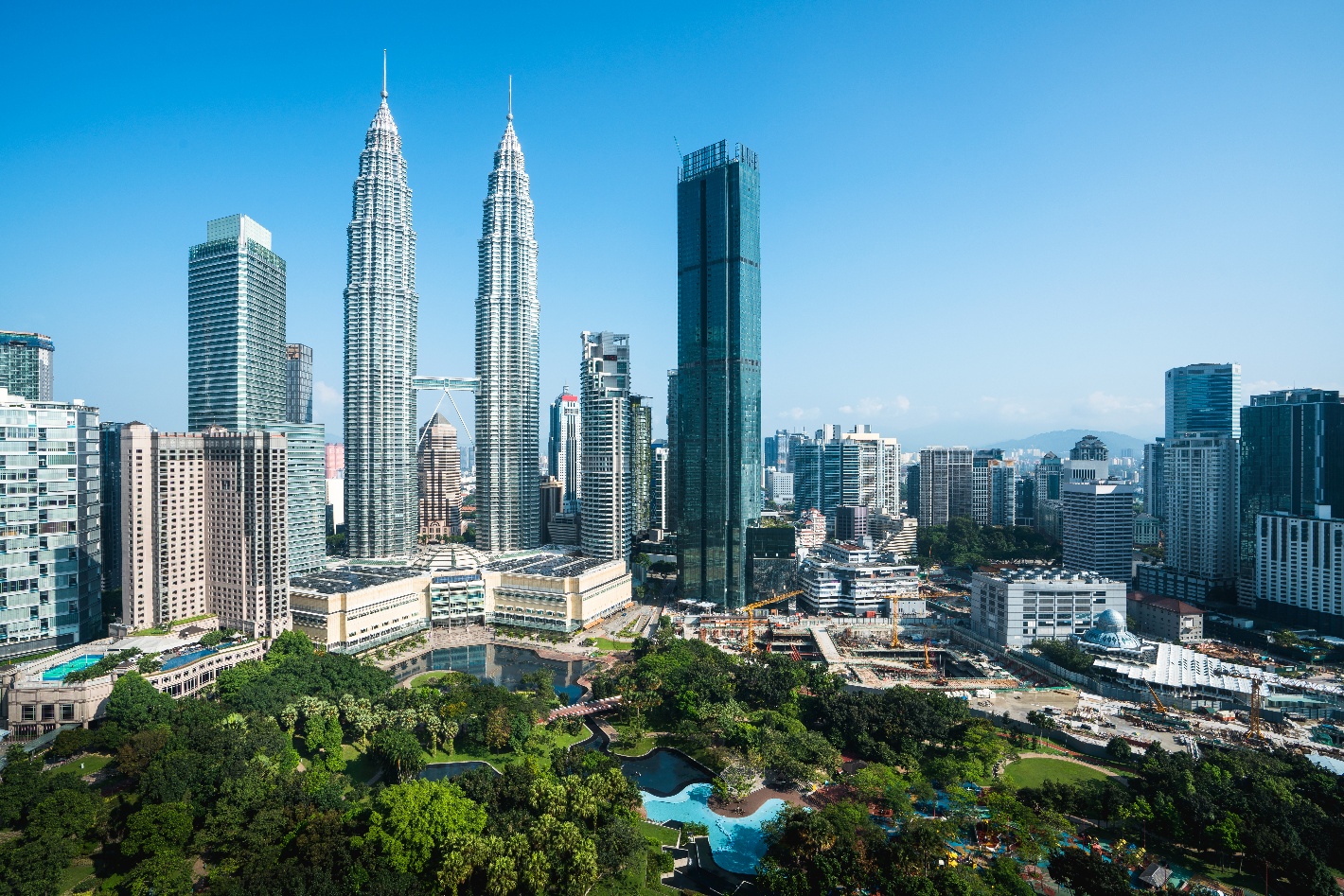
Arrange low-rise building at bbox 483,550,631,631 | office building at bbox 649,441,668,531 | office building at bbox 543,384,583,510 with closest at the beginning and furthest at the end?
low-rise building at bbox 483,550,631,631, office building at bbox 649,441,668,531, office building at bbox 543,384,583,510

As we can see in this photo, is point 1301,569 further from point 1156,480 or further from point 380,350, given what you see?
point 380,350

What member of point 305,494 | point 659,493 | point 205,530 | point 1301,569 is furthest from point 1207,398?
point 205,530

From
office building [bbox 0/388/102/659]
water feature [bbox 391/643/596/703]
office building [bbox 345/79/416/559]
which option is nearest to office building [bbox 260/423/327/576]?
office building [bbox 345/79/416/559]

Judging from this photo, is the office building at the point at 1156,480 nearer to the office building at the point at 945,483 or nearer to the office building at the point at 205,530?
the office building at the point at 945,483

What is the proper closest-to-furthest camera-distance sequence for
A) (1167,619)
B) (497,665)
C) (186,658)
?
1. (186,658)
2. (497,665)
3. (1167,619)

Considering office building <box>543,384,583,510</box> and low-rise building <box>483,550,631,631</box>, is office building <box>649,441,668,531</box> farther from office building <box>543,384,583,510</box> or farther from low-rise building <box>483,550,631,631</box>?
low-rise building <box>483,550,631,631</box>
